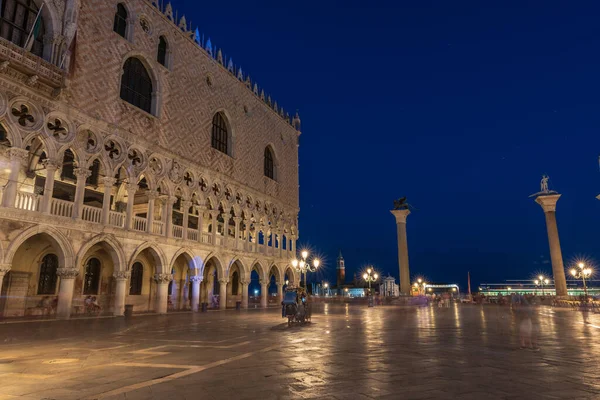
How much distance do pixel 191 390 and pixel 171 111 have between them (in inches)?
867

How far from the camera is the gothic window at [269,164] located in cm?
3588

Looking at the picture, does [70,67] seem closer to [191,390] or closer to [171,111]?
[171,111]

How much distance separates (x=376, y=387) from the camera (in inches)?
195

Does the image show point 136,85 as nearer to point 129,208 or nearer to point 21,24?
point 21,24

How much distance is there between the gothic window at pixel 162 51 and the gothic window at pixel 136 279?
12547 millimetres

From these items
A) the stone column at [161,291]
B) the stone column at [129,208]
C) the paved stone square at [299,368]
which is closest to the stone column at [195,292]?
the stone column at [161,291]

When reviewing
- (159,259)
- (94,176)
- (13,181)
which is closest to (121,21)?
(94,176)

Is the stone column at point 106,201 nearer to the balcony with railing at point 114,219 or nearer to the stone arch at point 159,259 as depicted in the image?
the balcony with railing at point 114,219

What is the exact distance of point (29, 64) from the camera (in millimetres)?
15836

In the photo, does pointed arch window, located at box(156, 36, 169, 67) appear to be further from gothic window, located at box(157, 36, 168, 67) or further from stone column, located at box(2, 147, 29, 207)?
stone column, located at box(2, 147, 29, 207)

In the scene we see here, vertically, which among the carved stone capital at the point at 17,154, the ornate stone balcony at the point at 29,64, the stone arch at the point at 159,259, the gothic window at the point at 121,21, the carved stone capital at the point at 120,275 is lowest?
the carved stone capital at the point at 120,275

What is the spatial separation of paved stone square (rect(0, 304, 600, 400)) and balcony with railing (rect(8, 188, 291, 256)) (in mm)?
7580

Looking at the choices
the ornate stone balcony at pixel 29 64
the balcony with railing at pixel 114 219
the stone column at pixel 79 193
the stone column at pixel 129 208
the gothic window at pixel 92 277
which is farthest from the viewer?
the gothic window at pixel 92 277

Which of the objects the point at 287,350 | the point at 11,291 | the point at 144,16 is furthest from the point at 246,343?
the point at 144,16
